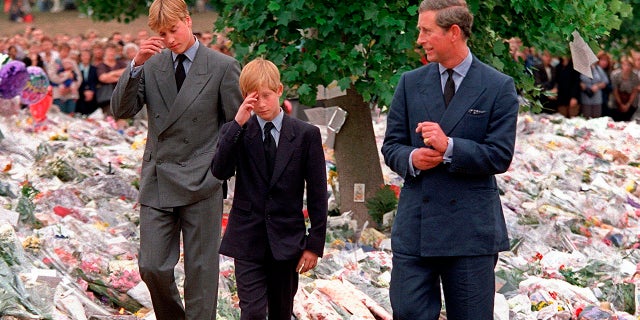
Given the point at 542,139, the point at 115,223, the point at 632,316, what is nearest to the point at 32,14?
the point at 542,139

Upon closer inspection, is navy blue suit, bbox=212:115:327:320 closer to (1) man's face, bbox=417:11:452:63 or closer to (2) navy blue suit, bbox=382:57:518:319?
(2) navy blue suit, bbox=382:57:518:319

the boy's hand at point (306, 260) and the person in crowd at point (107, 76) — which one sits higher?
the boy's hand at point (306, 260)

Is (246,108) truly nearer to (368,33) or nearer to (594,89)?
(368,33)

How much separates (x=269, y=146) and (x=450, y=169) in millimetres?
1048

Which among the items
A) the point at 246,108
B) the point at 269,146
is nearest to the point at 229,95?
the point at 269,146

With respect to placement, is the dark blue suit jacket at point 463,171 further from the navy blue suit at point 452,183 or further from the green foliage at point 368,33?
the green foliage at point 368,33

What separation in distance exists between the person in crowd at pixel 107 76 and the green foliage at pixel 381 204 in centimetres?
1104

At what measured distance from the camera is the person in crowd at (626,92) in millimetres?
25812

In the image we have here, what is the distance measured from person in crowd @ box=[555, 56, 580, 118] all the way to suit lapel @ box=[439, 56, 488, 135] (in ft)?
67.0

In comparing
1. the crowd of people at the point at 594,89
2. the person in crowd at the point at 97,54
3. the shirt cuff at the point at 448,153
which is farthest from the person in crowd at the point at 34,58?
the shirt cuff at the point at 448,153

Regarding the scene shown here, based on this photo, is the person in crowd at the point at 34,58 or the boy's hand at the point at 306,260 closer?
the boy's hand at the point at 306,260

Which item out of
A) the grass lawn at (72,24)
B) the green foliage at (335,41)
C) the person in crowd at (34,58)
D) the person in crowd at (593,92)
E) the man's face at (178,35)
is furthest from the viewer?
the grass lawn at (72,24)

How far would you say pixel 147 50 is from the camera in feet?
22.1

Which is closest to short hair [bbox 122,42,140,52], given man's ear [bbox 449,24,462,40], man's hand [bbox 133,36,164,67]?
man's hand [bbox 133,36,164,67]
